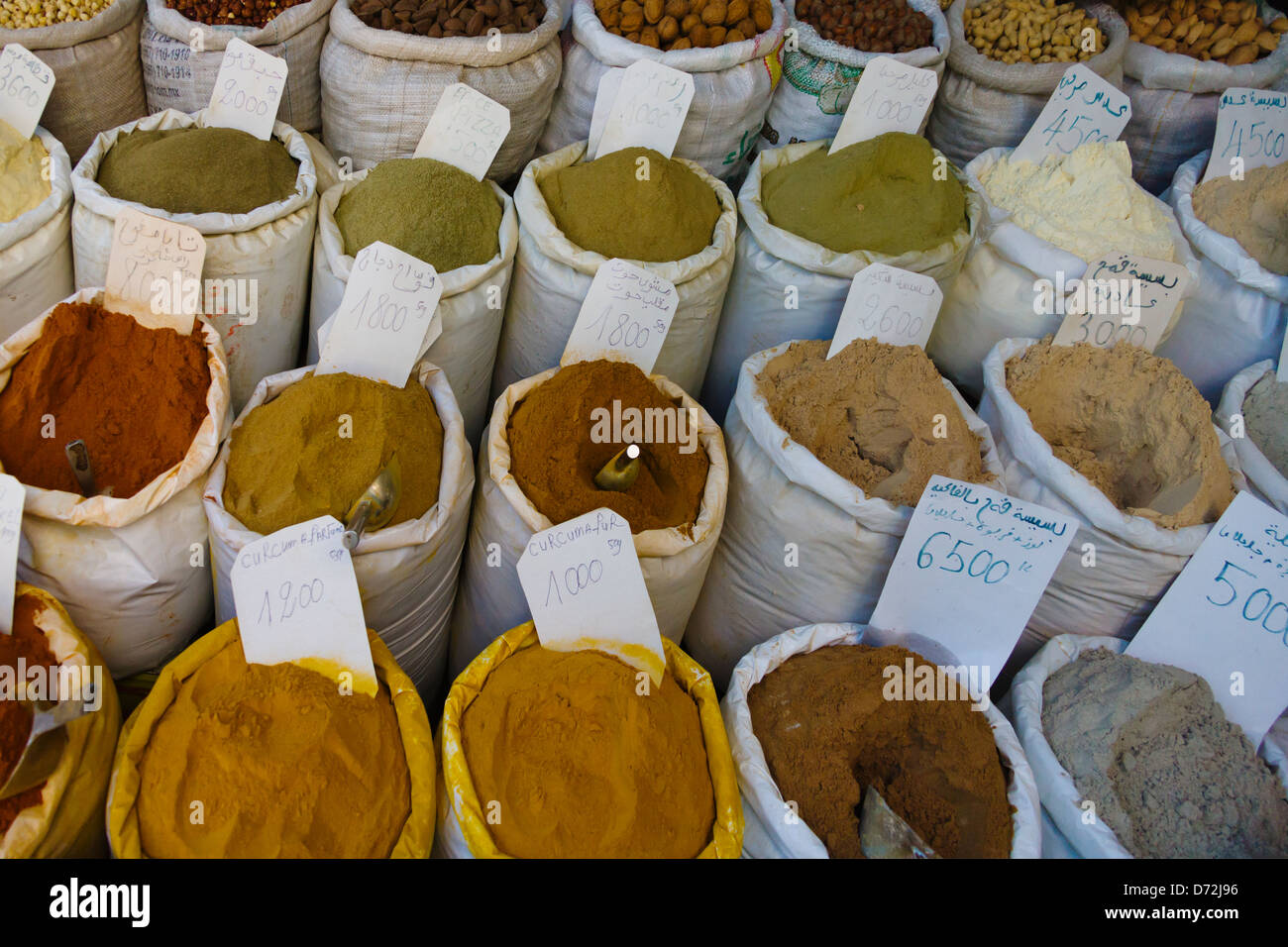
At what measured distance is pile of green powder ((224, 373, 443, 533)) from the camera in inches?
42.3

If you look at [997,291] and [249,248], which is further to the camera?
[997,291]

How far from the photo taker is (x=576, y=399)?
3.92 ft

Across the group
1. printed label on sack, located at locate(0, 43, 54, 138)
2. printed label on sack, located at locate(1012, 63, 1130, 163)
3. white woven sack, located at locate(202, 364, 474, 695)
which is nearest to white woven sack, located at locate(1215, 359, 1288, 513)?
printed label on sack, located at locate(1012, 63, 1130, 163)

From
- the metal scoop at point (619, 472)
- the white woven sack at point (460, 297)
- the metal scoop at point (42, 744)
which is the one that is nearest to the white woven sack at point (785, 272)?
the white woven sack at point (460, 297)

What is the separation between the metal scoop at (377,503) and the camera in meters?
1.06

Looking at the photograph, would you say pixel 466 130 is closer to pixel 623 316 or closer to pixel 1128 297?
pixel 623 316

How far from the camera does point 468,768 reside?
3.13 ft

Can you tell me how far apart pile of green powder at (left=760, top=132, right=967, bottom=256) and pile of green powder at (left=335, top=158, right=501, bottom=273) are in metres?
0.51

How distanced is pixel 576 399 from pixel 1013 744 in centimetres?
69

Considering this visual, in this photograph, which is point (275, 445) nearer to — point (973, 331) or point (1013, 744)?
point (1013, 744)

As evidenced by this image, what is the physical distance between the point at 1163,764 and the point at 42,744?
1229mm

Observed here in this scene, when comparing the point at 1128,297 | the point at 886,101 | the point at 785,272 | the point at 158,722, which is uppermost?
the point at 886,101

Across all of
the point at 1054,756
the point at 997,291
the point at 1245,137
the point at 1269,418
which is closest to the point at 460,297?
the point at 997,291
